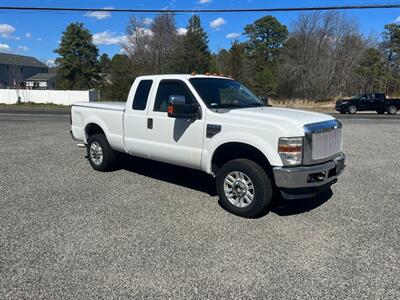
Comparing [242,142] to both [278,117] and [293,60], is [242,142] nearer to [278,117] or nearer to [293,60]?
[278,117]

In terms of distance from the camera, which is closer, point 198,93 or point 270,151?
point 270,151

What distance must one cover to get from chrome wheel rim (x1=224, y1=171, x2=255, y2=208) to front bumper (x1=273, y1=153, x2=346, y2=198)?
0.46m

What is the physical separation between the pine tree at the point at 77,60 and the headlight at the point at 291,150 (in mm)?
63264

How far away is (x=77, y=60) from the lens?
6450 cm

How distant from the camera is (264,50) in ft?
229

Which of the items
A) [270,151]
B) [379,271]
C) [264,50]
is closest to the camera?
[379,271]

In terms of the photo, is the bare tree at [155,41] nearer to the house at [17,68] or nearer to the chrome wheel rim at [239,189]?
the house at [17,68]

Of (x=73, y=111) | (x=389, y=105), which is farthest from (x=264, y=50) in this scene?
(x=73, y=111)

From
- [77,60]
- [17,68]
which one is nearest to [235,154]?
[77,60]

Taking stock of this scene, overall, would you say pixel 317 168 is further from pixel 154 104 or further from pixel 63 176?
pixel 63 176

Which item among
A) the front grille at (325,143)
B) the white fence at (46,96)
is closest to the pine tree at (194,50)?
the white fence at (46,96)

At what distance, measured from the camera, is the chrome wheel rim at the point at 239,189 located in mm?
4832

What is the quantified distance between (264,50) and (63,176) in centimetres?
6756

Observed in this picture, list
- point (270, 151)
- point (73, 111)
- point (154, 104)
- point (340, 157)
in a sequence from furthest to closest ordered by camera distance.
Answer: point (73, 111) → point (154, 104) → point (340, 157) → point (270, 151)
